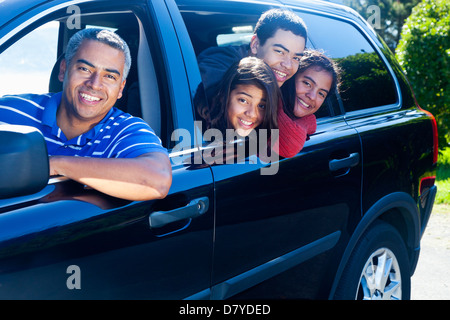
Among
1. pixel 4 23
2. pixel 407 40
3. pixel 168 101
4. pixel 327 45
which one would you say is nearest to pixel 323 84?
pixel 327 45

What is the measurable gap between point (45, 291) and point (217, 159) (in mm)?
898

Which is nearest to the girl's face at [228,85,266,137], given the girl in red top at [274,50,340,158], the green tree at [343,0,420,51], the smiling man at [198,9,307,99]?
the girl in red top at [274,50,340,158]

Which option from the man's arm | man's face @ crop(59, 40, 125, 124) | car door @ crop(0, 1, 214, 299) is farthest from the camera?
man's face @ crop(59, 40, 125, 124)

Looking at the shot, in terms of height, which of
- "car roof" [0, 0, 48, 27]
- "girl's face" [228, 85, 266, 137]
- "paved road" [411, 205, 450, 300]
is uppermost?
"car roof" [0, 0, 48, 27]

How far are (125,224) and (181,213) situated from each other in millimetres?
240

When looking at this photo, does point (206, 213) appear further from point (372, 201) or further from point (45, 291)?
point (372, 201)

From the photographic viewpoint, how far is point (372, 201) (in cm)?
300

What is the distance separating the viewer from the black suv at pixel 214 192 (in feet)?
5.19

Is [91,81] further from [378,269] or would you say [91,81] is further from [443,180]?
[443,180]

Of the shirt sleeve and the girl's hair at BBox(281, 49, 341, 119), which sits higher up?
the girl's hair at BBox(281, 49, 341, 119)

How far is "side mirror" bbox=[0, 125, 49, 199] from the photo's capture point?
1.34 metres

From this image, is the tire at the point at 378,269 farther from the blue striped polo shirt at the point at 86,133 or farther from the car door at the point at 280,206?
the blue striped polo shirt at the point at 86,133

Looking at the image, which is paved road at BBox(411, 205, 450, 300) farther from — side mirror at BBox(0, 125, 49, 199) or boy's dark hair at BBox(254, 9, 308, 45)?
side mirror at BBox(0, 125, 49, 199)

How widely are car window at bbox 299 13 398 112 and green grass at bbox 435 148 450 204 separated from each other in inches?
152
